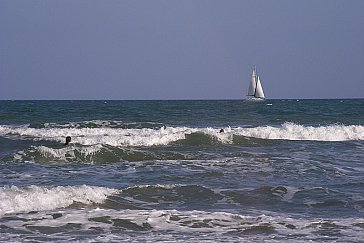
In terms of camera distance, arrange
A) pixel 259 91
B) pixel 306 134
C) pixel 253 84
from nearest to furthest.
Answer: pixel 306 134
pixel 259 91
pixel 253 84

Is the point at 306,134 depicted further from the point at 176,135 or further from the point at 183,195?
the point at 183,195

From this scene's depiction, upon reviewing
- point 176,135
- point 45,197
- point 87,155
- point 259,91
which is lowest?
point 87,155

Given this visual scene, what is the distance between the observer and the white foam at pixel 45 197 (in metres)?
9.65

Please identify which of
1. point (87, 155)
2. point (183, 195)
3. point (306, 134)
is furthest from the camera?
point (306, 134)

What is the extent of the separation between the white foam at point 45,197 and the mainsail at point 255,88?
3071 inches

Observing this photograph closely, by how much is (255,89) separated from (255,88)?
0.48 feet

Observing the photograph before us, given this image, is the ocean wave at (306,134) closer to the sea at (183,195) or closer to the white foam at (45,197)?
the sea at (183,195)

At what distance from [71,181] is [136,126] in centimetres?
2182

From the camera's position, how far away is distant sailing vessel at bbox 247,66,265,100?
87938 millimetres

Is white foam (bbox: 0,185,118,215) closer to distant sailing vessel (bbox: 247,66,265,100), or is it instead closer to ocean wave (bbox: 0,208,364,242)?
ocean wave (bbox: 0,208,364,242)

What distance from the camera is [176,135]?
79.9 ft

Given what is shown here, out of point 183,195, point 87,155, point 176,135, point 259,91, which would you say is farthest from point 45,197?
point 259,91

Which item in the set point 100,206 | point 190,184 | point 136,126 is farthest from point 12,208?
point 136,126

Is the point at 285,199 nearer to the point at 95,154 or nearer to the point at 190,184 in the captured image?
the point at 190,184
